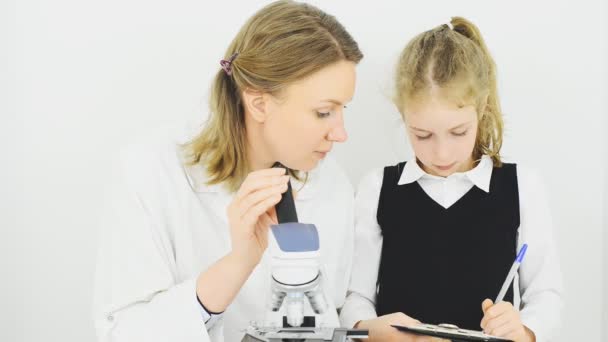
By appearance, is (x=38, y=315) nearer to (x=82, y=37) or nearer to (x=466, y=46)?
(x=82, y=37)

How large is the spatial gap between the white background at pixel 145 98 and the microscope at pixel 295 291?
2.33 feet

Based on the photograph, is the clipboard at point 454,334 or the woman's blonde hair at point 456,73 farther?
the woman's blonde hair at point 456,73

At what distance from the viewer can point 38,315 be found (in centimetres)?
166

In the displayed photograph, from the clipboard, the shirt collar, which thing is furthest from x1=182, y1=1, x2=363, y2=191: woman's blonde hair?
the clipboard

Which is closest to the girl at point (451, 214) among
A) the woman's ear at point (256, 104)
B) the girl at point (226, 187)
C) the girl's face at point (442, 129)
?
the girl's face at point (442, 129)

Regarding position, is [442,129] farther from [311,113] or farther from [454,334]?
[454,334]

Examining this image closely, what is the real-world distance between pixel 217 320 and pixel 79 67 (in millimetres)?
668

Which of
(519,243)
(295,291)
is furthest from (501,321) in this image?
(295,291)

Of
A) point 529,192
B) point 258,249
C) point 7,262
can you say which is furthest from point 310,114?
point 7,262

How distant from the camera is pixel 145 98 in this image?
1646 millimetres

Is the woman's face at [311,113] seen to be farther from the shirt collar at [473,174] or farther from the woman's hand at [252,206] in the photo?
the shirt collar at [473,174]

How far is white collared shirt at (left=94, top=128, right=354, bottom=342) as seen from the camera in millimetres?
1192

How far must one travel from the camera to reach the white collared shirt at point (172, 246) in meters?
1.19

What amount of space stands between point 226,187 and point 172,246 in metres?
0.14
